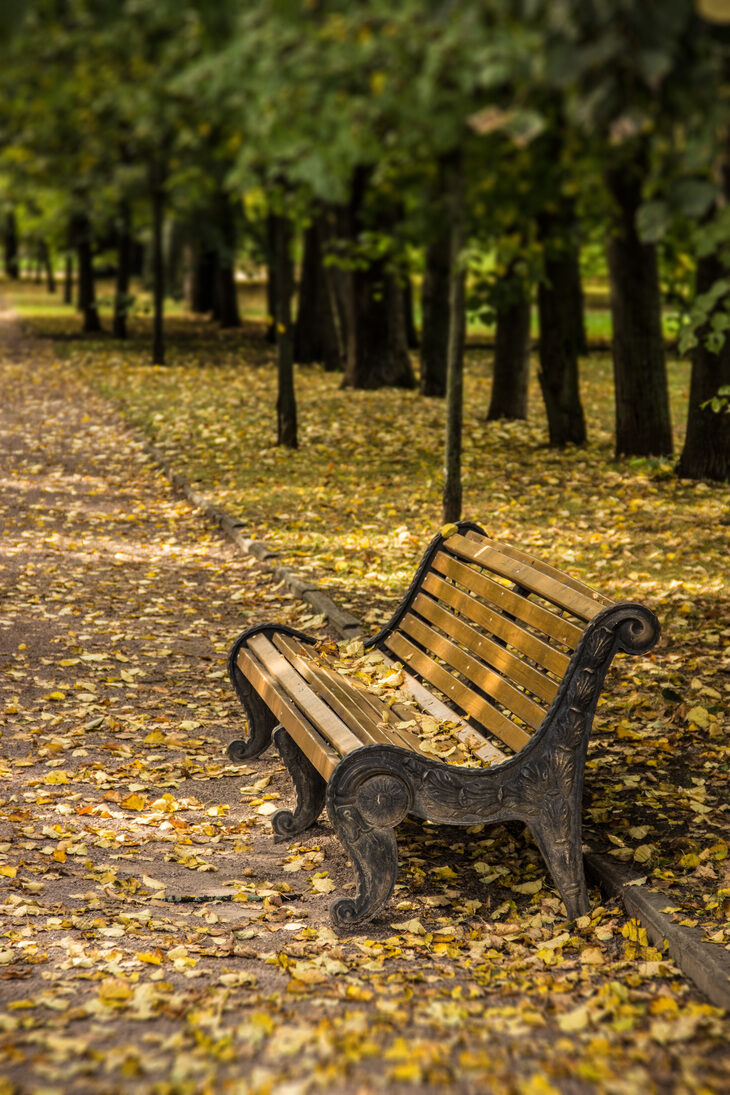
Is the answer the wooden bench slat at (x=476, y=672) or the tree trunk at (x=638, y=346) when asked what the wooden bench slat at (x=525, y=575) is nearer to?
the wooden bench slat at (x=476, y=672)

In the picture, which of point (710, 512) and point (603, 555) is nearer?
point (603, 555)

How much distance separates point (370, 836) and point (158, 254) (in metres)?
15.3

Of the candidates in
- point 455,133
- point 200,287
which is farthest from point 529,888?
point 200,287

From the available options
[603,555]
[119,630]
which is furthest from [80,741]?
[603,555]

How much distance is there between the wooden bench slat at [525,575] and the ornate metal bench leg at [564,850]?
2.18 ft

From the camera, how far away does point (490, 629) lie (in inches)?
186

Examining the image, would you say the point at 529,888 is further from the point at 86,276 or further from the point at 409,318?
the point at 86,276

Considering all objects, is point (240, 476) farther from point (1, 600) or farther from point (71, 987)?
point (71, 987)

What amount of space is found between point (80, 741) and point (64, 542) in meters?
4.27

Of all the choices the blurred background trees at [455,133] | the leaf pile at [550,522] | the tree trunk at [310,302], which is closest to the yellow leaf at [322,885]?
the leaf pile at [550,522]

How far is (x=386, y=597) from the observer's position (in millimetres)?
7996

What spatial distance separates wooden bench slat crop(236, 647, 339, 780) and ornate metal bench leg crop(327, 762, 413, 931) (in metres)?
0.13

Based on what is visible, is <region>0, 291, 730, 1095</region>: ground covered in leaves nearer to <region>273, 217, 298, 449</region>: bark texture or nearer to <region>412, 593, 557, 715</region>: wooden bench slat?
<region>412, 593, 557, 715</region>: wooden bench slat

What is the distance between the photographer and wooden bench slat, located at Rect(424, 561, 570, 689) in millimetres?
4281
